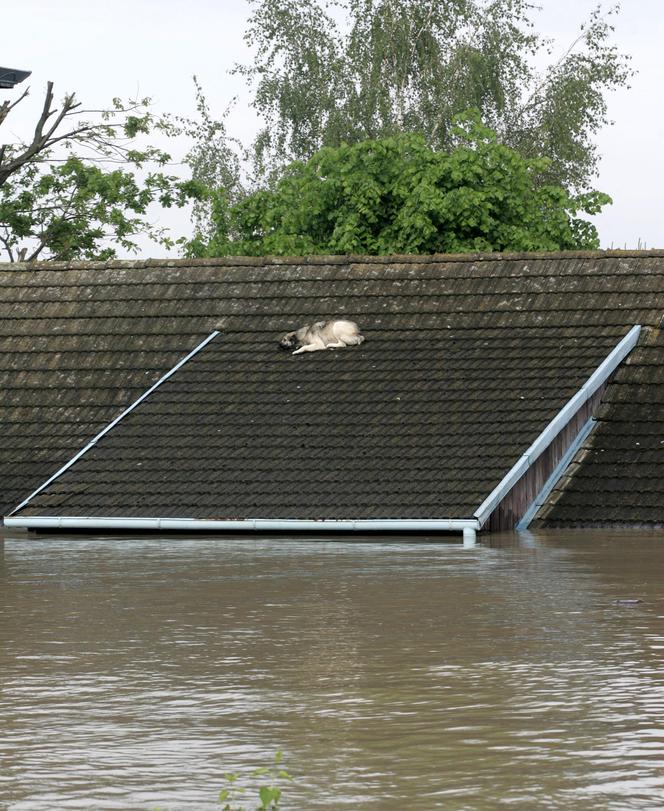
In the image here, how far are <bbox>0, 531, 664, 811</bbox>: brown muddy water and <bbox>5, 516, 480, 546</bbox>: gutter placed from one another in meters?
1.68

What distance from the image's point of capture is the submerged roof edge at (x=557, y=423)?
59.7ft

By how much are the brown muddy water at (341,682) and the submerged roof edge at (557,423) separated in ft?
6.15

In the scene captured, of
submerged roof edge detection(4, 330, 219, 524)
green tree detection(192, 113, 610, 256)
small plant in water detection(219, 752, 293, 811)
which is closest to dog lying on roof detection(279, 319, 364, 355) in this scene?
submerged roof edge detection(4, 330, 219, 524)

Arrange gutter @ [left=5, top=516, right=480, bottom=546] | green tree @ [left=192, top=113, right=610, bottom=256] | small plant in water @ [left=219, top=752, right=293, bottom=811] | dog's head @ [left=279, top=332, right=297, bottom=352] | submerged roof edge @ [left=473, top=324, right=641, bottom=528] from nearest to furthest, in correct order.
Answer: small plant in water @ [left=219, top=752, right=293, bottom=811] < gutter @ [left=5, top=516, right=480, bottom=546] < submerged roof edge @ [left=473, top=324, right=641, bottom=528] < dog's head @ [left=279, top=332, right=297, bottom=352] < green tree @ [left=192, top=113, right=610, bottom=256]

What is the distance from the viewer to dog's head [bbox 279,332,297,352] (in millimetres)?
22500

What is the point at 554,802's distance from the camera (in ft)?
21.8

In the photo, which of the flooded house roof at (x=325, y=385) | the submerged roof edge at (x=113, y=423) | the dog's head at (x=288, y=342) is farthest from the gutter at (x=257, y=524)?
the dog's head at (x=288, y=342)

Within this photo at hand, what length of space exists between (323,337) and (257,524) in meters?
4.33

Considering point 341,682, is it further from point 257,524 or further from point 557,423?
point 557,423

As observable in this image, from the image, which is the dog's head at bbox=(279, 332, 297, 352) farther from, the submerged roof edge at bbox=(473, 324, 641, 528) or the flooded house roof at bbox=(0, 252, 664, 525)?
the submerged roof edge at bbox=(473, 324, 641, 528)

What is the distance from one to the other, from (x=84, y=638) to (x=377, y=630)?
2.00 m

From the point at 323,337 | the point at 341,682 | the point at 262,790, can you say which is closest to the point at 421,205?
the point at 323,337

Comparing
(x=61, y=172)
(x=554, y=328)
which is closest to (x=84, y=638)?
(x=554, y=328)

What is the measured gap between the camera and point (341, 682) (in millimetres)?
9477
